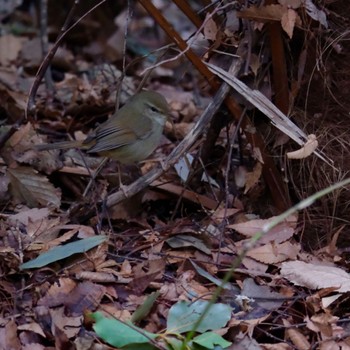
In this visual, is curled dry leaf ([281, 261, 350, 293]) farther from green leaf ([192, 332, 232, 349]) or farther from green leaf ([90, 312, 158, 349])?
green leaf ([90, 312, 158, 349])

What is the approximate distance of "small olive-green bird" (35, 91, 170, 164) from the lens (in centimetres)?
402

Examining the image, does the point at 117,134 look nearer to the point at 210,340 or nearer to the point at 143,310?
the point at 143,310

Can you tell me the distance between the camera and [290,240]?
3.51 metres

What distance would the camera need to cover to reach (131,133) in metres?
4.11

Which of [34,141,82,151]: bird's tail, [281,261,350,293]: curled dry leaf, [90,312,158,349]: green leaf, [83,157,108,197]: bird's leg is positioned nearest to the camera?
[90,312,158,349]: green leaf

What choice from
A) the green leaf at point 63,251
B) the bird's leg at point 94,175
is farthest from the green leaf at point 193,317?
the bird's leg at point 94,175

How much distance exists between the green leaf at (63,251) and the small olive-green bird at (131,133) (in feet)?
2.51

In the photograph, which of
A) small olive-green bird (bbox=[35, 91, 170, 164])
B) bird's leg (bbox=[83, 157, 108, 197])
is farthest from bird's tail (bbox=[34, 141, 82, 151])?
bird's leg (bbox=[83, 157, 108, 197])

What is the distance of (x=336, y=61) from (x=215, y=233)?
0.94 meters

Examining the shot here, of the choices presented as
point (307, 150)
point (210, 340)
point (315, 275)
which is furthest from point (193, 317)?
point (307, 150)

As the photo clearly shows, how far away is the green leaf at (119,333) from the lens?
105 inches

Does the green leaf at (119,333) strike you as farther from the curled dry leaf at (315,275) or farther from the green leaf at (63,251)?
the curled dry leaf at (315,275)

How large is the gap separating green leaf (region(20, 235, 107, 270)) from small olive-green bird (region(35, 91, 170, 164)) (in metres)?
0.76

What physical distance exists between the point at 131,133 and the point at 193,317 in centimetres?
148
